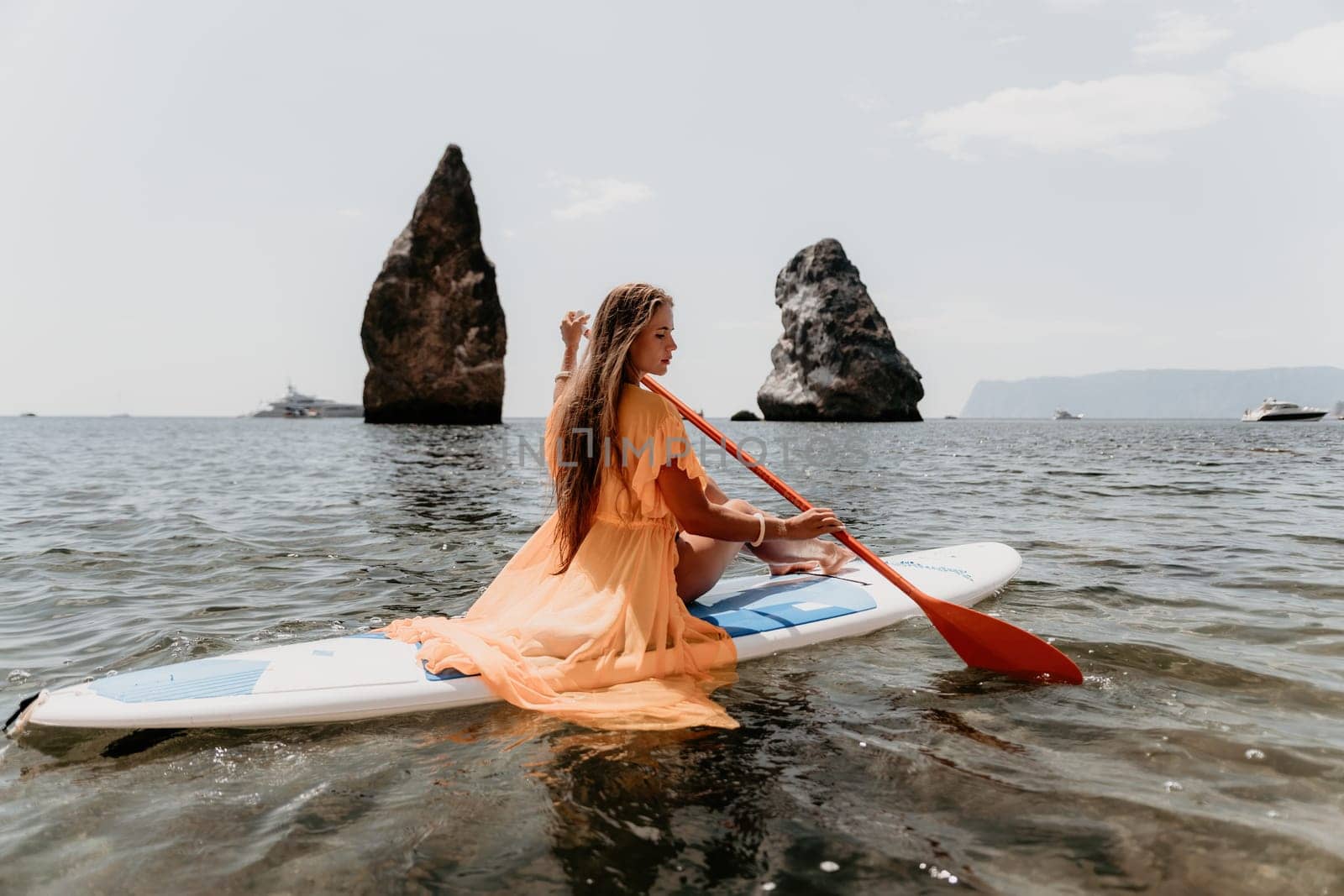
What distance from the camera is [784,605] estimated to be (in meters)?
4.57

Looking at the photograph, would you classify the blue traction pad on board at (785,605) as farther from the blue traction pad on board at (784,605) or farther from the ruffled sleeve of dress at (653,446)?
the ruffled sleeve of dress at (653,446)

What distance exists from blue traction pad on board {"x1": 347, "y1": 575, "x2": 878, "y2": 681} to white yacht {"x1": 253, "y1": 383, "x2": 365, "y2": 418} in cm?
10650

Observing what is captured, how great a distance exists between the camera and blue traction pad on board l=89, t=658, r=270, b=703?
10.5 feet

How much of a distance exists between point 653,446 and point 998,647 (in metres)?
2.02

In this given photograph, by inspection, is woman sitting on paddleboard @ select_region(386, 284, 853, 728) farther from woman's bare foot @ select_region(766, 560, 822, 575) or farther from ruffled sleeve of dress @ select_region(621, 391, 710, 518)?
woman's bare foot @ select_region(766, 560, 822, 575)

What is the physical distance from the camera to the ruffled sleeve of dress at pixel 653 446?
3352mm

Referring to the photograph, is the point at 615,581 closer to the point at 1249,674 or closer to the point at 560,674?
the point at 560,674

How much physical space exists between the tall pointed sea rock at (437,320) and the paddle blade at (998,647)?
47104 mm

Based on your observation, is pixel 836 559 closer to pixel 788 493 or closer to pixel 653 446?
pixel 788 493

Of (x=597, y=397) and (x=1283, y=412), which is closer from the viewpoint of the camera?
(x=597, y=397)

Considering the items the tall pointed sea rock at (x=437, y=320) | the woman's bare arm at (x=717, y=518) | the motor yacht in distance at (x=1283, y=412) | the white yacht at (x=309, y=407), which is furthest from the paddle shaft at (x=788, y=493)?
the white yacht at (x=309, y=407)

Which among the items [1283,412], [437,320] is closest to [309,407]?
[437,320]

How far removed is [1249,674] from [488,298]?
49496 millimetres

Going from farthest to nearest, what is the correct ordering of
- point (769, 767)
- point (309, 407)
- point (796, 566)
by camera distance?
point (309, 407), point (796, 566), point (769, 767)
